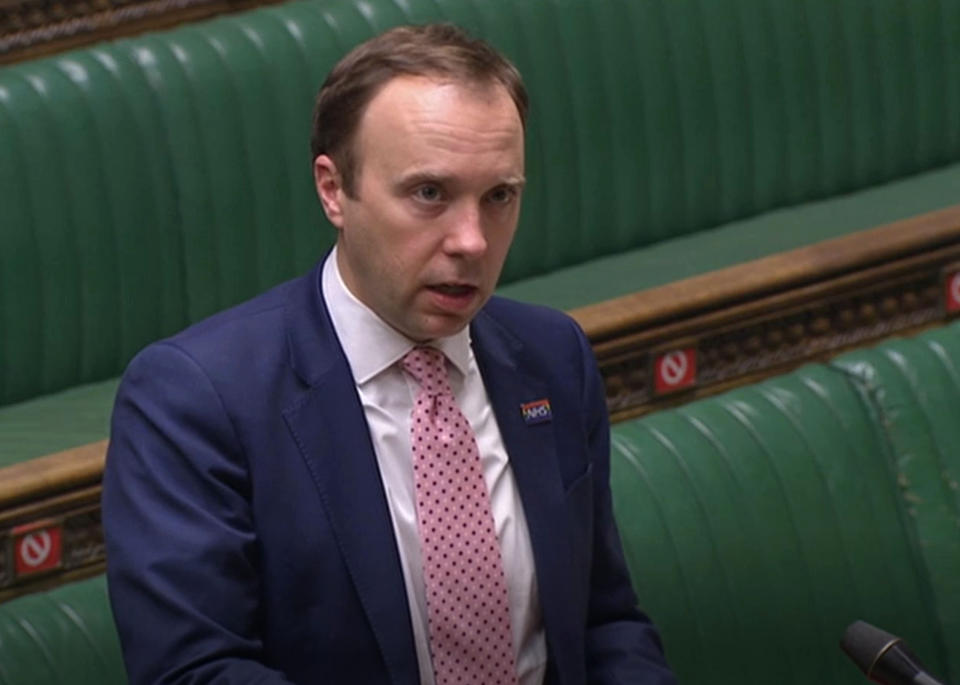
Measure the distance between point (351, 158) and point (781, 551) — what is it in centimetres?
104

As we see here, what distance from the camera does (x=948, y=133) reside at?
3199mm

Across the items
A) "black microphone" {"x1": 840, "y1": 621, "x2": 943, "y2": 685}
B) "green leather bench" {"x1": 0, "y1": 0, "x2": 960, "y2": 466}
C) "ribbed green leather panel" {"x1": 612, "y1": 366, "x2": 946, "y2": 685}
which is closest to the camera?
"black microphone" {"x1": 840, "y1": 621, "x2": 943, "y2": 685}

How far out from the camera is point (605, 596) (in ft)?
4.59

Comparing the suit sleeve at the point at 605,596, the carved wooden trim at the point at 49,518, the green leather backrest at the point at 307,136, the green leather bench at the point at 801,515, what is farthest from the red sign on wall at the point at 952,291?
the suit sleeve at the point at 605,596

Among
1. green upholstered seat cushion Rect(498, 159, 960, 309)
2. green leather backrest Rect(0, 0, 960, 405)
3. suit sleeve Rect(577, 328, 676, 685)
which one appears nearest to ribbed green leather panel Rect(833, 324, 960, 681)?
green upholstered seat cushion Rect(498, 159, 960, 309)

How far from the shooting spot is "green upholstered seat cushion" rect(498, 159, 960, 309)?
2.79 meters

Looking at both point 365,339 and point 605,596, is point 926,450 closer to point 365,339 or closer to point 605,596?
point 605,596

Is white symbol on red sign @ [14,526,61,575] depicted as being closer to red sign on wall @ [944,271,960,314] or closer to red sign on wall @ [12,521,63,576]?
red sign on wall @ [12,521,63,576]

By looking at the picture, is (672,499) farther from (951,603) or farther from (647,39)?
(647,39)

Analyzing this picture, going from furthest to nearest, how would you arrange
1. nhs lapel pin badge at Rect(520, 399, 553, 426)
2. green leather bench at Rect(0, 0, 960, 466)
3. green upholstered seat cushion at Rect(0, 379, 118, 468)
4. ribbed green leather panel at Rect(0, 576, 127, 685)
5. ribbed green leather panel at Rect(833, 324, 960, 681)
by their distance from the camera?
green leather bench at Rect(0, 0, 960, 466) → green upholstered seat cushion at Rect(0, 379, 118, 468) → ribbed green leather panel at Rect(833, 324, 960, 681) → ribbed green leather panel at Rect(0, 576, 127, 685) → nhs lapel pin badge at Rect(520, 399, 553, 426)

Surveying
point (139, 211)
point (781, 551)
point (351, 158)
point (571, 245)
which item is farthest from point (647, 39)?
point (351, 158)

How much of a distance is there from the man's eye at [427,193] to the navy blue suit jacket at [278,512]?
0.13 metres

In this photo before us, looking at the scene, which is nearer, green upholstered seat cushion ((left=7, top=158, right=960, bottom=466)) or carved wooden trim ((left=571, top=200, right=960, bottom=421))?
green upholstered seat cushion ((left=7, top=158, right=960, bottom=466))

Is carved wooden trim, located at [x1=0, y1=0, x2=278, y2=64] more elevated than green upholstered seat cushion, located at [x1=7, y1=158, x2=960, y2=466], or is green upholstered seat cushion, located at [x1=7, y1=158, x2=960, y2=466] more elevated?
carved wooden trim, located at [x1=0, y1=0, x2=278, y2=64]
